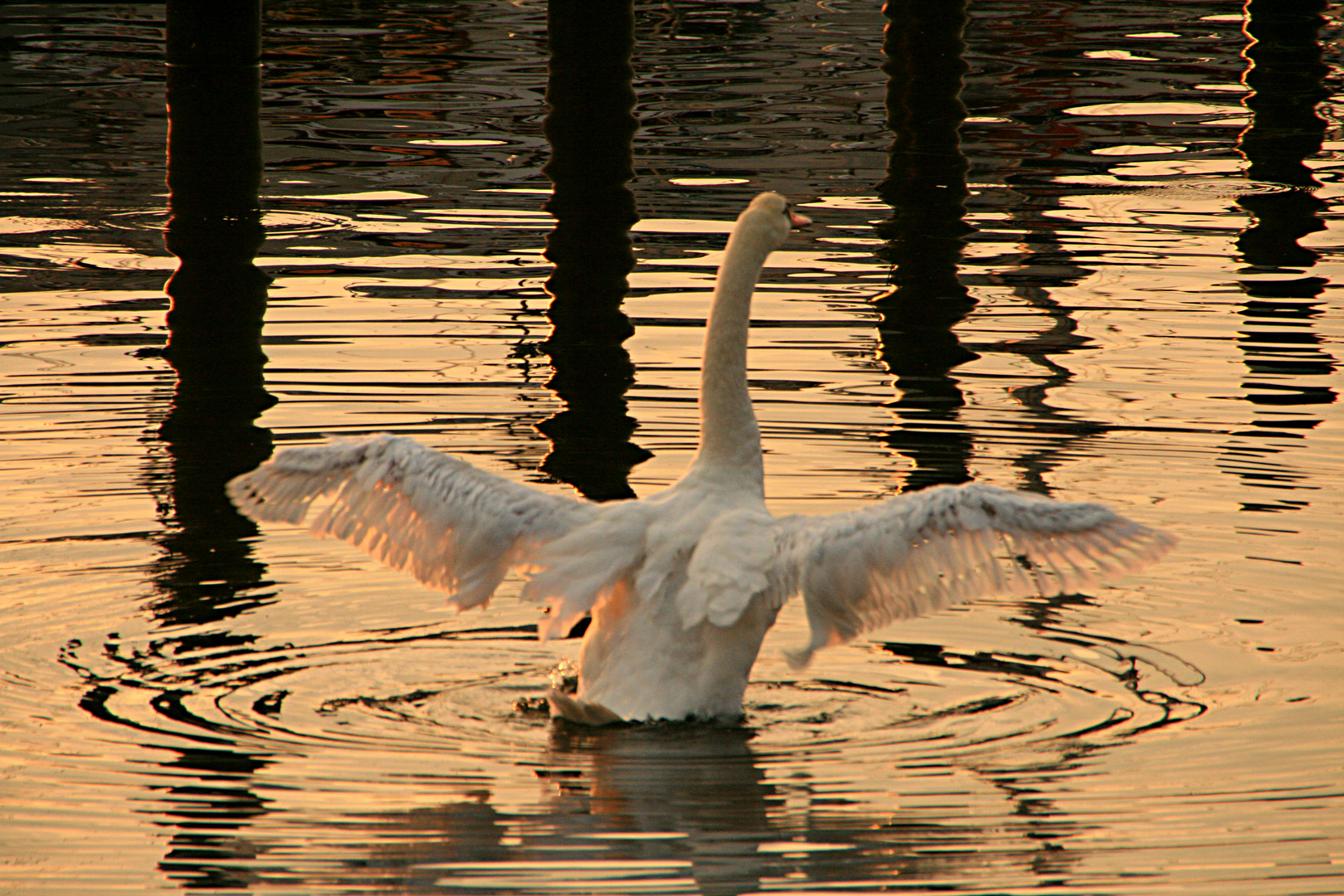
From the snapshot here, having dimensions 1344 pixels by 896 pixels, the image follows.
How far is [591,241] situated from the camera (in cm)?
1552

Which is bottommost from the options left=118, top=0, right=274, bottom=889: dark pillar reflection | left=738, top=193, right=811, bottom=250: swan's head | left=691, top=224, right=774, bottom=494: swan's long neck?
left=118, top=0, right=274, bottom=889: dark pillar reflection

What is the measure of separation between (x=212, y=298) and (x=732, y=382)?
7093 mm

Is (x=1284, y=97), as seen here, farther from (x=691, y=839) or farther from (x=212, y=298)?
(x=691, y=839)

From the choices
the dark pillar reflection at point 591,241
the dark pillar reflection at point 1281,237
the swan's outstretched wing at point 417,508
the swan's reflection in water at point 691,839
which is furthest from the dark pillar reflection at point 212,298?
the dark pillar reflection at point 1281,237

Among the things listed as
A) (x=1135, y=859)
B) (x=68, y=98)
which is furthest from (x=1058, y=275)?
(x=68, y=98)

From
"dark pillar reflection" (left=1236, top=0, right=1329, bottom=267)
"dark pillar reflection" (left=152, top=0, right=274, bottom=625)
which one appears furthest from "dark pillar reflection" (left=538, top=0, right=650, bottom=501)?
"dark pillar reflection" (left=1236, top=0, right=1329, bottom=267)

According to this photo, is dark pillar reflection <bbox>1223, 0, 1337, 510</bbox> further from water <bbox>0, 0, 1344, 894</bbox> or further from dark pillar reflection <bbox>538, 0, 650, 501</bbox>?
dark pillar reflection <bbox>538, 0, 650, 501</bbox>

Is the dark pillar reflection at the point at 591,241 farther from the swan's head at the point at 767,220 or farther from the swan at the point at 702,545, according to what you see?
Result: the swan's head at the point at 767,220

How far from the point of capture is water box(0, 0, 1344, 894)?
639 cm

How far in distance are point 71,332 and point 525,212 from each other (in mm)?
4988

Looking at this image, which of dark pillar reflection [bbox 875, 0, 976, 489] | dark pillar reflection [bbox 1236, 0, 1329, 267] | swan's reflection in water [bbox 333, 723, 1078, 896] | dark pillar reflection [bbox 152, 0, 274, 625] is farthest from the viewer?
dark pillar reflection [bbox 1236, 0, 1329, 267]

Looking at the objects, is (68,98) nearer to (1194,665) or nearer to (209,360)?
(209,360)

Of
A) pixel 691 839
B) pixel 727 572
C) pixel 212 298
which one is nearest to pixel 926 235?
pixel 212 298

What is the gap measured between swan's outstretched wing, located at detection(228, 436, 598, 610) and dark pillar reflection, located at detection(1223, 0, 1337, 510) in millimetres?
4218
